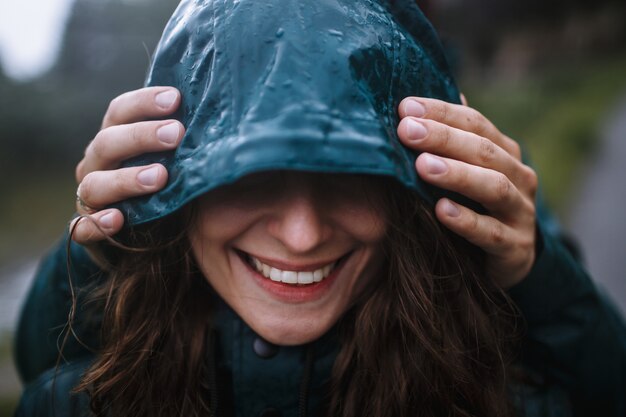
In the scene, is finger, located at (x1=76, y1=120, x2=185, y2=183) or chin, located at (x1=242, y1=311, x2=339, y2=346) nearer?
finger, located at (x1=76, y1=120, x2=185, y2=183)

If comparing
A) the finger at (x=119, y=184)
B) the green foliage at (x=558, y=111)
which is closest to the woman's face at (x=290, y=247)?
the finger at (x=119, y=184)

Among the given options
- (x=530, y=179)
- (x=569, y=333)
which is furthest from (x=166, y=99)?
(x=569, y=333)

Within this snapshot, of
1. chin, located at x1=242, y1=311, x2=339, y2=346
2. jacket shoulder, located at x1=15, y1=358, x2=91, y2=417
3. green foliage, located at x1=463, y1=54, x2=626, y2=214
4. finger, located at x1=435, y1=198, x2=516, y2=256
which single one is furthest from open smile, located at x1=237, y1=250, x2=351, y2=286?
green foliage, located at x1=463, y1=54, x2=626, y2=214

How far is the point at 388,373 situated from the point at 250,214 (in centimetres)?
68

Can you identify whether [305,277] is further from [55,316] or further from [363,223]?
[55,316]

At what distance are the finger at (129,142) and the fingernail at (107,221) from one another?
0.15 meters

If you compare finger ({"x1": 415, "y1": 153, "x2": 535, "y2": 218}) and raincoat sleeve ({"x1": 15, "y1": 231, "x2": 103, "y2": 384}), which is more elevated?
finger ({"x1": 415, "y1": 153, "x2": 535, "y2": 218})

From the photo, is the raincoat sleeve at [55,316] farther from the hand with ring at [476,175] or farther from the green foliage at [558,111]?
the green foliage at [558,111]

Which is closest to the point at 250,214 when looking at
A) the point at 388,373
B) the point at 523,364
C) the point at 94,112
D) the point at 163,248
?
the point at 163,248

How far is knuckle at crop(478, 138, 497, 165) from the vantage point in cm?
133

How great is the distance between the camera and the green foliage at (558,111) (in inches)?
336

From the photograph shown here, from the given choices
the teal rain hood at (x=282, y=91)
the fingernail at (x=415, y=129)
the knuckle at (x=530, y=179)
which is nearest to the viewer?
the teal rain hood at (x=282, y=91)

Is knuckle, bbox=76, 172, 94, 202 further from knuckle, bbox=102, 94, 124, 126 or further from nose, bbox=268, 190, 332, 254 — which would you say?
nose, bbox=268, 190, 332, 254

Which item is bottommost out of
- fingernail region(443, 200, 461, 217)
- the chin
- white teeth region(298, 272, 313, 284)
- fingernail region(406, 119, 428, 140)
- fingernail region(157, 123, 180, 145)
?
the chin
